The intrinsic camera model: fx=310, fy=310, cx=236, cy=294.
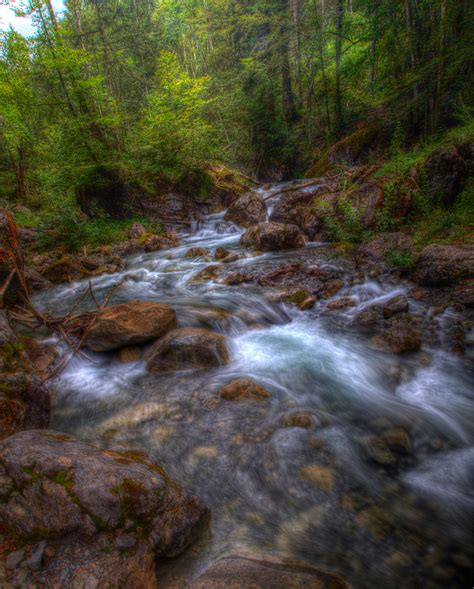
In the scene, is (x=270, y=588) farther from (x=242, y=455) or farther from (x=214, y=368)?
(x=214, y=368)

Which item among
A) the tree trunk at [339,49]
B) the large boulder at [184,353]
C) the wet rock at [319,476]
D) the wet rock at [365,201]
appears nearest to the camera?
the wet rock at [319,476]

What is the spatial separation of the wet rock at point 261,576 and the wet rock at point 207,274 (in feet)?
19.4

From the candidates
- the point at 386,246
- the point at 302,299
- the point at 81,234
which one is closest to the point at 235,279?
the point at 302,299

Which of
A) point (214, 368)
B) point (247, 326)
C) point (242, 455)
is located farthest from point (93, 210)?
point (242, 455)

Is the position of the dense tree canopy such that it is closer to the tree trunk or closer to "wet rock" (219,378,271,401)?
the tree trunk

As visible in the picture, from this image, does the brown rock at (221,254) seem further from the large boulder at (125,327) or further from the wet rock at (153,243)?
the large boulder at (125,327)

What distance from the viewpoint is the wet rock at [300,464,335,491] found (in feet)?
8.13

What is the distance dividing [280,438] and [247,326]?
97.9 inches

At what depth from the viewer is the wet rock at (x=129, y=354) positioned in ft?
14.0

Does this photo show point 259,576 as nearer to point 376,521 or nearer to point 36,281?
point 376,521

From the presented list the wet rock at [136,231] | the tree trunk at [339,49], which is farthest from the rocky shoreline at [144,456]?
the tree trunk at [339,49]

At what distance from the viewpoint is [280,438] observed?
294 centimetres

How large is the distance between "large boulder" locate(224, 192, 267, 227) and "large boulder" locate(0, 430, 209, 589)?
32.8 feet

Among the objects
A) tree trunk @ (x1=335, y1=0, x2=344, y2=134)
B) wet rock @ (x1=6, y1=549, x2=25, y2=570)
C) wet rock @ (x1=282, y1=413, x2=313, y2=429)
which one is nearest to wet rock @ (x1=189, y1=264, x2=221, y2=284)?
wet rock @ (x1=282, y1=413, x2=313, y2=429)
